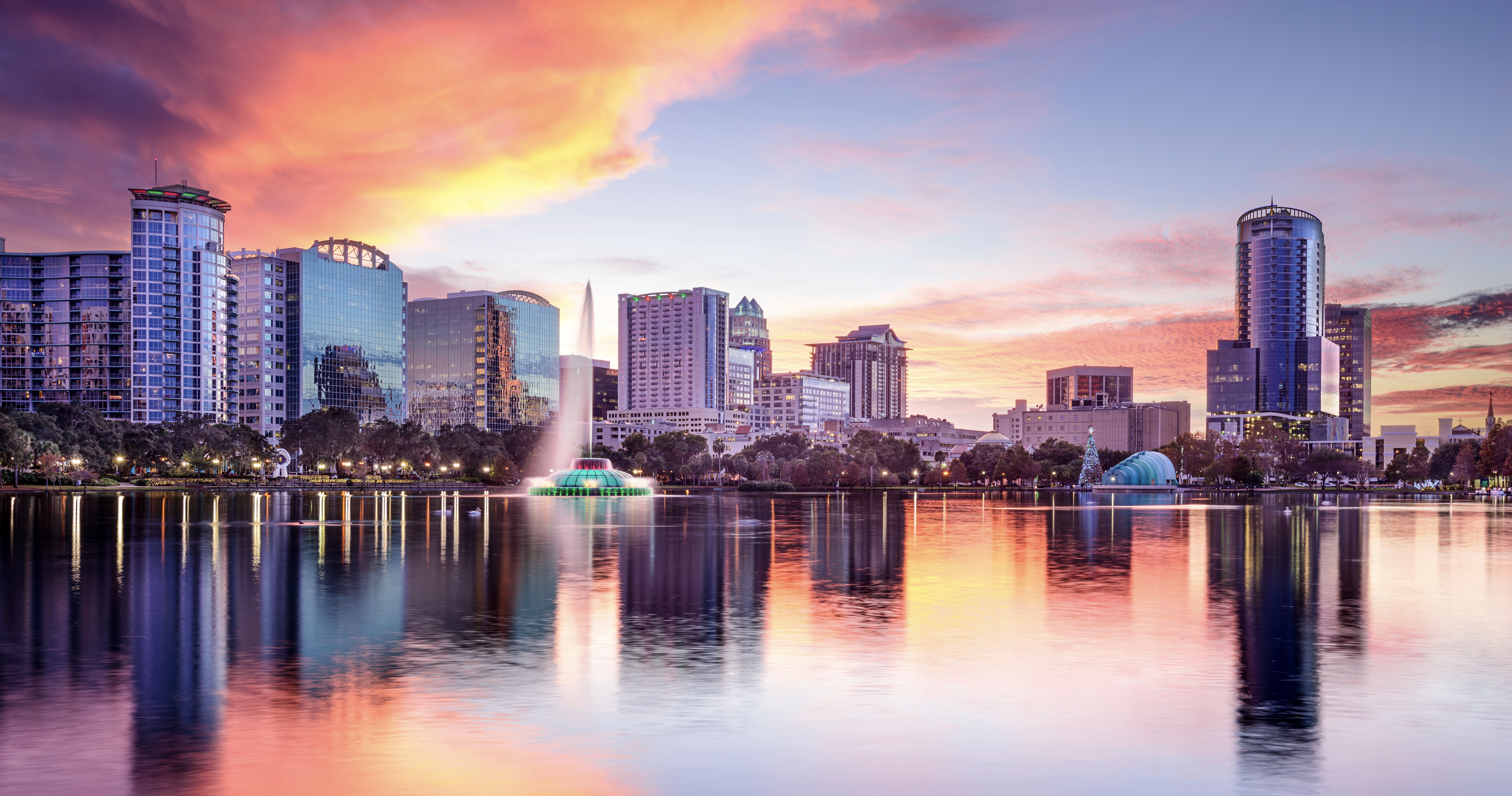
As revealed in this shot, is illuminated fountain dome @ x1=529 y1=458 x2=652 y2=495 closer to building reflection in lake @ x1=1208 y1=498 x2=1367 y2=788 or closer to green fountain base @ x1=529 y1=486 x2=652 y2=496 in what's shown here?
green fountain base @ x1=529 y1=486 x2=652 y2=496

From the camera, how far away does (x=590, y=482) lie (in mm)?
136500

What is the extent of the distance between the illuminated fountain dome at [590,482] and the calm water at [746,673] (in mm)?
86469

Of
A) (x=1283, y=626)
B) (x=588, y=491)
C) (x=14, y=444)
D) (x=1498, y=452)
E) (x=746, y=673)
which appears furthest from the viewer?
(x=1498, y=452)

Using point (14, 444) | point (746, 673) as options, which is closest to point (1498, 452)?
point (746, 673)

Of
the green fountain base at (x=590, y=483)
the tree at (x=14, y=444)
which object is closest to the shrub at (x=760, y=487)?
the green fountain base at (x=590, y=483)

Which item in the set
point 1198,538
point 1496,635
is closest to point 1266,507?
point 1198,538

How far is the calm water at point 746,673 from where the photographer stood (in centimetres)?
1495

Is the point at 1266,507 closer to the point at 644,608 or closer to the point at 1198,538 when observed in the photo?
the point at 1198,538

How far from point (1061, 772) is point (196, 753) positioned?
12.2 metres

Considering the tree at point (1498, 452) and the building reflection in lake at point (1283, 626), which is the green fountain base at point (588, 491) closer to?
the building reflection in lake at point (1283, 626)

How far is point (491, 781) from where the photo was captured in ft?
47.0

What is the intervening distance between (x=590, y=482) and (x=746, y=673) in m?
117

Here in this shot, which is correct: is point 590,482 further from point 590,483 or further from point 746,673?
point 746,673

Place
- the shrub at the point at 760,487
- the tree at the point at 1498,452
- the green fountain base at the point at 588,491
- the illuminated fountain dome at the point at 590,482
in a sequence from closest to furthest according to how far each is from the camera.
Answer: the green fountain base at the point at 588,491
the illuminated fountain dome at the point at 590,482
the tree at the point at 1498,452
the shrub at the point at 760,487
